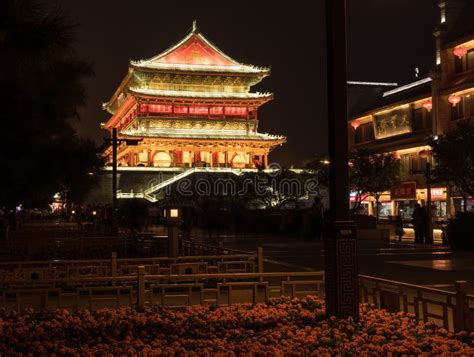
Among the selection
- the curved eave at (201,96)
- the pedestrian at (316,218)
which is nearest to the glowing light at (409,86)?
the curved eave at (201,96)

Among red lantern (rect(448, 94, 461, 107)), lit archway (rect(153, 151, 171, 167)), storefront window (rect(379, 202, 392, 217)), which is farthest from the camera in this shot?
lit archway (rect(153, 151, 171, 167))

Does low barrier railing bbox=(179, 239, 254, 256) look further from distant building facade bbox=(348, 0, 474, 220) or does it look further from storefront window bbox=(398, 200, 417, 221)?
storefront window bbox=(398, 200, 417, 221)

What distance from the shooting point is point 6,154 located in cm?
1009

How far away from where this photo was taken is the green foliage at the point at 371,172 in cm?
4275

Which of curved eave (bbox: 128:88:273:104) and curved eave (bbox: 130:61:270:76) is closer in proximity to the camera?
curved eave (bbox: 128:88:273:104)

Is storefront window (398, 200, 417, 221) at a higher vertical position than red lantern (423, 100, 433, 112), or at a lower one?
lower

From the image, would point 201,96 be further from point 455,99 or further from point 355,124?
point 455,99

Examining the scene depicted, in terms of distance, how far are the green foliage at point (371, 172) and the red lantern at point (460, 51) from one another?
7725 mm

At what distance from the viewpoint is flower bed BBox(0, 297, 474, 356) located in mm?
6523

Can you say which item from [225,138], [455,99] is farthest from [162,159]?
[455,99]

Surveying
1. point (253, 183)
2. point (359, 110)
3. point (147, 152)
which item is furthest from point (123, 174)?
point (359, 110)

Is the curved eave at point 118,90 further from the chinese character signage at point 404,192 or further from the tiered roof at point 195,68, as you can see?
the chinese character signage at point 404,192

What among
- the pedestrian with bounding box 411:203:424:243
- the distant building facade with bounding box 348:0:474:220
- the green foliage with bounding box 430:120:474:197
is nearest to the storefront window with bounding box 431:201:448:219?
the distant building facade with bounding box 348:0:474:220

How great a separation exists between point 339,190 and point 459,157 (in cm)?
2159
